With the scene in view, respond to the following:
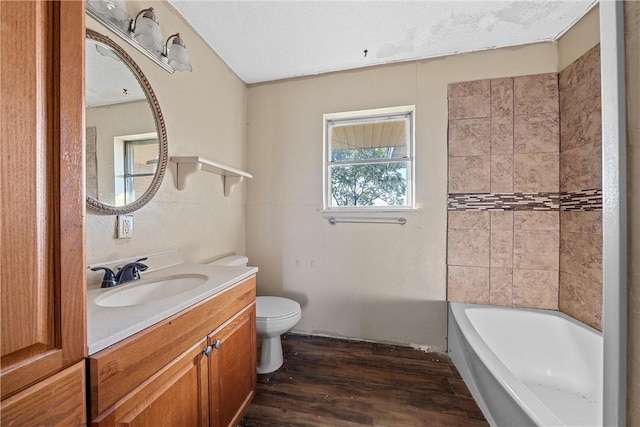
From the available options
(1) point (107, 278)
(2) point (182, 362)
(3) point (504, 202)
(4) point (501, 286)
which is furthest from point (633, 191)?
(4) point (501, 286)

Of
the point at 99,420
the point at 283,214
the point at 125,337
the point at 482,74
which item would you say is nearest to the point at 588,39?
the point at 482,74

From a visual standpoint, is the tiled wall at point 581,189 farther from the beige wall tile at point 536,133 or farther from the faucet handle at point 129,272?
the faucet handle at point 129,272

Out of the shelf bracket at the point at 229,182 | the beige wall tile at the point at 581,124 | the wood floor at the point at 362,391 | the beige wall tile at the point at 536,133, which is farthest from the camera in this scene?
the shelf bracket at the point at 229,182

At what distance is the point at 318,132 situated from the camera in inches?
83.1

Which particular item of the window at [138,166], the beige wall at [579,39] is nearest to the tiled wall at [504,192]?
the beige wall at [579,39]

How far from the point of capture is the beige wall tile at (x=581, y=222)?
143cm

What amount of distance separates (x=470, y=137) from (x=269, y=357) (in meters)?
2.16

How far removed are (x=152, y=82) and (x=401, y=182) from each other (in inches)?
71.6

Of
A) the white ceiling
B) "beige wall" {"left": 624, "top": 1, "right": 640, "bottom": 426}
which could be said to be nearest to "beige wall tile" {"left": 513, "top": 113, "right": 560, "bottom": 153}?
the white ceiling

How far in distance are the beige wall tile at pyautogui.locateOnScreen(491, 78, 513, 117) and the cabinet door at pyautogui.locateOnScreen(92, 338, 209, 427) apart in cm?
234

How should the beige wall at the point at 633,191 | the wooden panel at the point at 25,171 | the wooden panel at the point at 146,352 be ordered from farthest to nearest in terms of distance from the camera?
the wooden panel at the point at 146,352, the wooden panel at the point at 25,171, the beige wall at the point at 633,191

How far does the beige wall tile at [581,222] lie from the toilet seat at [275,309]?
Answer: 6.29 ft

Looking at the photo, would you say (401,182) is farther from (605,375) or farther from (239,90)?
(605,375)

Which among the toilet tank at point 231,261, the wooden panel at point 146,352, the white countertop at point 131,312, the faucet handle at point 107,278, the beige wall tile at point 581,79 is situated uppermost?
the beige wall tile at point 581,79
